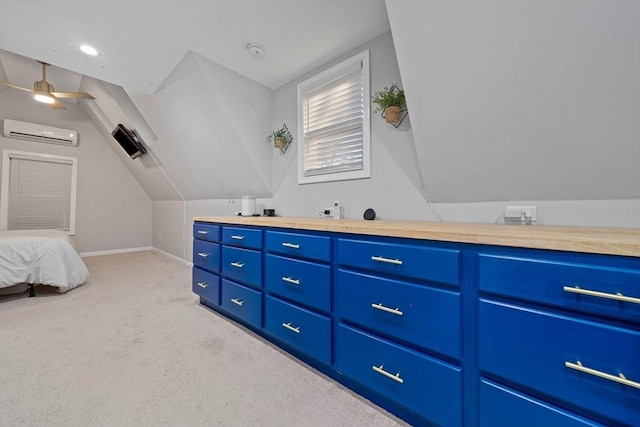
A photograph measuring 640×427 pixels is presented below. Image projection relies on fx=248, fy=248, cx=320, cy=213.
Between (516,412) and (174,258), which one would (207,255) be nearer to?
(516,412)

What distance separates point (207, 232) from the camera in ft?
8.00

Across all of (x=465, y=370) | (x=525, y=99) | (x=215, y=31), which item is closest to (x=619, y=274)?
(x=465, y=370)

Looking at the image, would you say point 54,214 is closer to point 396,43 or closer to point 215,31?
point 215,31

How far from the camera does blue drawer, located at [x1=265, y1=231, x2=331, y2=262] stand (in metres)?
1.49

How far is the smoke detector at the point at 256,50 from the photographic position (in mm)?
2039

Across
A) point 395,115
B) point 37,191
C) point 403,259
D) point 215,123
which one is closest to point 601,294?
point 403,259

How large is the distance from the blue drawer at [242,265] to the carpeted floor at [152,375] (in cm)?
47

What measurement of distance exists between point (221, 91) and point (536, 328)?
2.84 meters

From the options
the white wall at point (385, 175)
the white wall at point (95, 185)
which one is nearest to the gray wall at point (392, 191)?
the white wall at point (385, 175)

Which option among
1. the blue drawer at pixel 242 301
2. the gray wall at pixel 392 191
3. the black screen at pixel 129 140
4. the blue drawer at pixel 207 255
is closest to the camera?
the gray wall at pixel 392 191

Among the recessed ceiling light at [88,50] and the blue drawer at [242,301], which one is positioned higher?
the recessed ceiling light at [88,50]

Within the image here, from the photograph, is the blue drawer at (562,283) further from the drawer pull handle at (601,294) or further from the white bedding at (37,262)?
the white bedding at (37,262)

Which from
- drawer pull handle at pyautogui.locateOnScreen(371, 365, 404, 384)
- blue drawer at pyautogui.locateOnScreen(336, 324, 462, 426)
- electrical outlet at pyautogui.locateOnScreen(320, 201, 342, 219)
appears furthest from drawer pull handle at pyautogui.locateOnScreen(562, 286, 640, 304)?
electrical outlet at pyautogui.locateOnScreen(320, 201, 342, 219)

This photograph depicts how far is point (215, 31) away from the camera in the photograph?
6.20 feet
